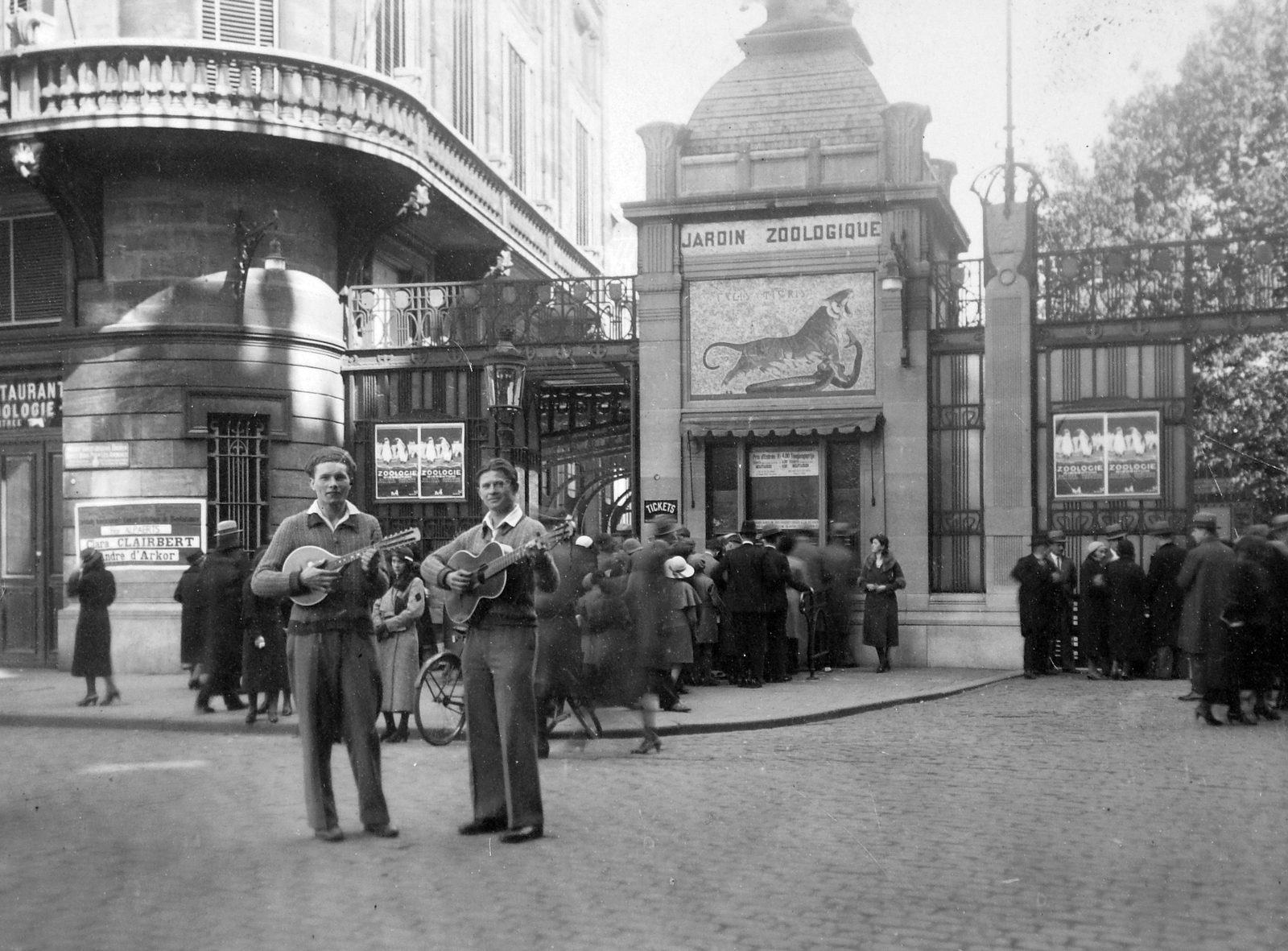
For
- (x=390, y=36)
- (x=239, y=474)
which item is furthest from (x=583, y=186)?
(x=239, y=474)

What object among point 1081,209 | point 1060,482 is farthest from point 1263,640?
point 1081,209

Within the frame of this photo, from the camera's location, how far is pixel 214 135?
1758 centimetres

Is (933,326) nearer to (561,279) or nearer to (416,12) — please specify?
(561,279)

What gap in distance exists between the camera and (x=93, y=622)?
583 inches

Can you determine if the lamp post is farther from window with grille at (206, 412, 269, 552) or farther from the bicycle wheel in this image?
the bicycle wheel

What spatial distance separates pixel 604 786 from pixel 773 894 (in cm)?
324

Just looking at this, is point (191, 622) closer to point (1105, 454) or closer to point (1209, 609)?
point (1209, 609)

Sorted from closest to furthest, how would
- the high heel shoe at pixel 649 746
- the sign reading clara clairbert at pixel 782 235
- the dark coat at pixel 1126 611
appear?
the high heel shoe at pixel 649 746 < the dark coat at pixel 1126 611 < the sign reading clara clairbert at pixel 782 235

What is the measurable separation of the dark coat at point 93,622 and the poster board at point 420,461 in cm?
534

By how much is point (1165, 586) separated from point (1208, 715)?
4.22 meters

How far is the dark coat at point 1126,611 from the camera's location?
16.9m

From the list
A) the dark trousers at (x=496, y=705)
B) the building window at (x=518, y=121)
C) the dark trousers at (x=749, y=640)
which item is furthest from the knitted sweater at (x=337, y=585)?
the building window at (x=518, y=121)

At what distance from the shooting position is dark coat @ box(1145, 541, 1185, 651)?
16.8 metres

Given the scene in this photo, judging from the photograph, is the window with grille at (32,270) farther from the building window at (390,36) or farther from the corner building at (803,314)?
the corner building at (803,314)
